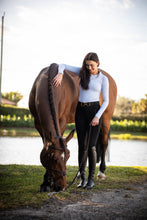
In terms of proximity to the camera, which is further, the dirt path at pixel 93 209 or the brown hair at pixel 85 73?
the brown hair at pixel 85 73

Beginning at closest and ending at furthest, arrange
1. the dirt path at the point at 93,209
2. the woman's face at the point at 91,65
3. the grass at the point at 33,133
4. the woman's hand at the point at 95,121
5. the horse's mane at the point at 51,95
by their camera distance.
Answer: the dirt path at the point at 93,209 < the horse's mane at the point at 51,95 < the woman's hand at the point at 95,121 < the woman's face at the point at 91,65 < the grass at the point at 33,133

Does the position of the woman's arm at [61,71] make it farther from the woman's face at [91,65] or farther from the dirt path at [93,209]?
the dirt path at [93,209]

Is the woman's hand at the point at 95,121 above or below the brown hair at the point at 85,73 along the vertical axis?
below

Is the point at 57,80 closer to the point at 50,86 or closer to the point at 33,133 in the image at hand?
the point at 50,86

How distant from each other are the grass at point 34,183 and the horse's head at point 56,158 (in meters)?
0.36

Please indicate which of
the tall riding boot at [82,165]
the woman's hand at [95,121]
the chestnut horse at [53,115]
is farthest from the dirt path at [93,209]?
the woman's hand at [95,121]

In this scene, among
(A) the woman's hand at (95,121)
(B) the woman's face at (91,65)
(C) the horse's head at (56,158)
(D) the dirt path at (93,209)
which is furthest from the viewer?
(B) the woman's face at (91,65)

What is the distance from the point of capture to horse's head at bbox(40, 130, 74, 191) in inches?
114

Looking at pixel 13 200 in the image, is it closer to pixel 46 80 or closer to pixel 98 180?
pixel 46 80

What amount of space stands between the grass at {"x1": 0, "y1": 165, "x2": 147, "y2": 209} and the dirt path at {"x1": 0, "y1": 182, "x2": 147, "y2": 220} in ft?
0.50

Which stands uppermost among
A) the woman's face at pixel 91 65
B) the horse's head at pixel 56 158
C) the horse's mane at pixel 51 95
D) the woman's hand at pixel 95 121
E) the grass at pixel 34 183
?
the woman's face at pixel 91 65

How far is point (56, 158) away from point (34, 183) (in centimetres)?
130

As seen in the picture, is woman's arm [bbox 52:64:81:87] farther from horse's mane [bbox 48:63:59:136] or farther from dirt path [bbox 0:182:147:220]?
dirt path [bbox 0:182:147:220]

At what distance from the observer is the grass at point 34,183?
3.06 m
